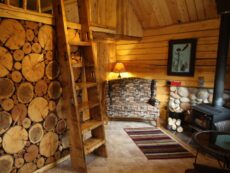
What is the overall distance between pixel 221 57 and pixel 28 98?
286 centimetres

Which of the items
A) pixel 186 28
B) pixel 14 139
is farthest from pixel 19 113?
pixel 186 28

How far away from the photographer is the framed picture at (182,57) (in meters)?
3.64

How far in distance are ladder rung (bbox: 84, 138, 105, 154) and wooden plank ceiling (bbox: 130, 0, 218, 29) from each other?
2.79 m

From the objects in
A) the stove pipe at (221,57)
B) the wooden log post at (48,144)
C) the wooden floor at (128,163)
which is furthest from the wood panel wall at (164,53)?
the wooden log post at (48,144)

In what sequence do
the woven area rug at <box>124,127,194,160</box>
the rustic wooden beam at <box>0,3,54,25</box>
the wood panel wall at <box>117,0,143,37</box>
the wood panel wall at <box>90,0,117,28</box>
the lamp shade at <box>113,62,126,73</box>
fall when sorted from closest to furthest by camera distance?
1. the rustic wooden beam at <box>0,3,54,25</box>
2. the woven area rug at <box>124,127,194,160</box>
3. the wood panel wall at <box>90,0,117,28</box>
4. the wood panel wall at <box>117,0,143,37</box>
5. the lamp shade at <box>113,62,126,73</box>

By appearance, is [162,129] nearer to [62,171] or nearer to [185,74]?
[185,74]

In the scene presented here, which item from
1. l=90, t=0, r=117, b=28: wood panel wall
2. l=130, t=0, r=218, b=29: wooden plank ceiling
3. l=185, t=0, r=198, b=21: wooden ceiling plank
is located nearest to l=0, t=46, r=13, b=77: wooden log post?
l=90, t=0, r=117, b=28: wood panel wall

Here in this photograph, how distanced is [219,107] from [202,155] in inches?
31.9

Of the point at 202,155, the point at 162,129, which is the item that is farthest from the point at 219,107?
the point at 162,129

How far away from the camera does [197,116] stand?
10.3 feet

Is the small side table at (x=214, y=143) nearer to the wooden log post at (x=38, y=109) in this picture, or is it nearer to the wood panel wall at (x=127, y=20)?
the wooden log post at (x=38, y=109)

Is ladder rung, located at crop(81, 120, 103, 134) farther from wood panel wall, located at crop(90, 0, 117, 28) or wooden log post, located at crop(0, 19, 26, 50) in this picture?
wood panel wall, located at crop(90, 0, 117, 28)

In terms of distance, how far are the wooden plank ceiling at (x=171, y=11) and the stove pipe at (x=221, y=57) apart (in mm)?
480

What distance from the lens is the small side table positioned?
170 centimetres
